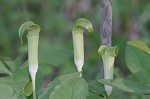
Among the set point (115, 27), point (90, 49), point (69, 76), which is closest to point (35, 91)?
point (69, 76)

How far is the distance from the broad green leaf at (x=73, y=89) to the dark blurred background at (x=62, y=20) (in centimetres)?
229

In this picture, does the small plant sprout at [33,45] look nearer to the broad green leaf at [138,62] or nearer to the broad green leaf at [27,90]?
the broad green leaf at [27,90]

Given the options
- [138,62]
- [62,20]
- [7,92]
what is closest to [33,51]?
[7,92]

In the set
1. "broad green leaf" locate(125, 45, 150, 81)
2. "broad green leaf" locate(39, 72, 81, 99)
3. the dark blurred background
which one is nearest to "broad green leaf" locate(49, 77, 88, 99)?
"broad green leaf" locate(39, 72, 81, 99)

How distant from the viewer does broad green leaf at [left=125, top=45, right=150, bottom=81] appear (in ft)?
3.16

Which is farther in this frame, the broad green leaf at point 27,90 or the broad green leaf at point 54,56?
the broad green leaf at point 54,56

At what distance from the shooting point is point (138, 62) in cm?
100

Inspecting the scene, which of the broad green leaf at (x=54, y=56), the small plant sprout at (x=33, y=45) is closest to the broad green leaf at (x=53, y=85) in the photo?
the small plant sprout at (x=33, y=45)

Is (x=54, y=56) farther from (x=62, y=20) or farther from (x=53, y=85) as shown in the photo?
(x=62, y=20)

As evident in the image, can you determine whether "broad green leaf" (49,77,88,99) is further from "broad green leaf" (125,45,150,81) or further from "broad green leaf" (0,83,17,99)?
"broad green leaf" (125,45,150,81)

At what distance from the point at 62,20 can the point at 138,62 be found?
2.71m

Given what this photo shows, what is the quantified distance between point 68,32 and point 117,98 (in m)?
2.86

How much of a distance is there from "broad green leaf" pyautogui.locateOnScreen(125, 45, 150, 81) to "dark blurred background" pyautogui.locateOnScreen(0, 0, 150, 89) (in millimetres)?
2065

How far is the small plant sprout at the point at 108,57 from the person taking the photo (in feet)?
2.87
